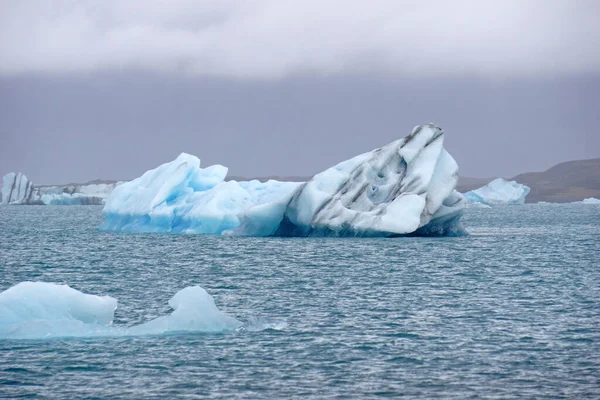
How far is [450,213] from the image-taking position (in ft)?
132

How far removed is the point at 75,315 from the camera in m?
17.4

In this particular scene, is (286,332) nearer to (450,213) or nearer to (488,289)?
(488,289)

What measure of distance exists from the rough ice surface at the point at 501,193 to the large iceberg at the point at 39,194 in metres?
55.8

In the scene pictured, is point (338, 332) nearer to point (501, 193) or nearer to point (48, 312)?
point (48, 312)

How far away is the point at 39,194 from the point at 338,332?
410 ft

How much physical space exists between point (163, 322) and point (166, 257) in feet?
62.5

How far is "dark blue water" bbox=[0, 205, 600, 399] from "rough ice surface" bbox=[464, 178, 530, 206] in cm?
8404

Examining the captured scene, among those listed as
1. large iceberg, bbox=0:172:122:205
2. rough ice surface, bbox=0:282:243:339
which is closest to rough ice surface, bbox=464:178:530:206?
large iceberg, bbox=0:172:122:205

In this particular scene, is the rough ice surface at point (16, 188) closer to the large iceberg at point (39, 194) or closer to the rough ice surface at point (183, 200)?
the large iceberg at point (39, 194)

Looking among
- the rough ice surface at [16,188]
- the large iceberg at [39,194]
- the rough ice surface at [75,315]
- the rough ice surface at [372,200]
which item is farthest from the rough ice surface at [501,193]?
the rough ice surface at [75,315]

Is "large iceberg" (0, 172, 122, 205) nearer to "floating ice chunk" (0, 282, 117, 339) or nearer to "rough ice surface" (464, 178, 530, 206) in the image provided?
"rough ice surface" (464, 178, 530, 206)

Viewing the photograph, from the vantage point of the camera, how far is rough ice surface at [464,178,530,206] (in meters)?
119

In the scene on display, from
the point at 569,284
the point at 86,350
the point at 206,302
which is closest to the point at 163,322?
the point at 206,302

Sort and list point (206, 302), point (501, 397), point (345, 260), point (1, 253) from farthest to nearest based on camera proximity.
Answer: point (1, 253), point (345, 260), point (206, 302), point (501, 397)
